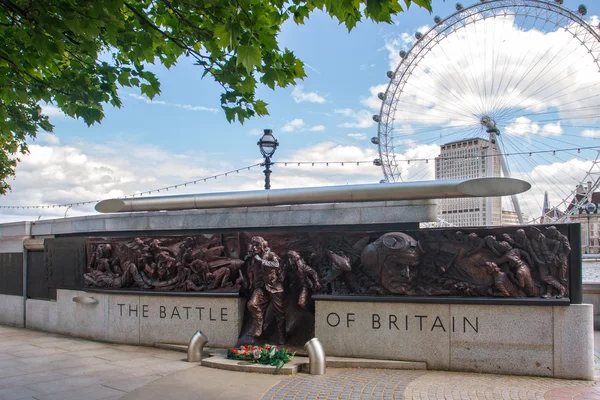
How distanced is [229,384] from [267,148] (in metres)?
8.18

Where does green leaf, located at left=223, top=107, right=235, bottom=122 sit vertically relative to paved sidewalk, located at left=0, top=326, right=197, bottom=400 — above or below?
above

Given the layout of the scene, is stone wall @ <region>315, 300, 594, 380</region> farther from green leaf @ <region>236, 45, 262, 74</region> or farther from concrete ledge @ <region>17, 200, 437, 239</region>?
green leaf @ <region>236, 45, 262, 74</region>

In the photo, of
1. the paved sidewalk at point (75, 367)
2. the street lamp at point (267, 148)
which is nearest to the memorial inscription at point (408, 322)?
the paved sidewalk at point (75, 367)

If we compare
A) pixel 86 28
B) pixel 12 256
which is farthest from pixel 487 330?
pixel 12 256

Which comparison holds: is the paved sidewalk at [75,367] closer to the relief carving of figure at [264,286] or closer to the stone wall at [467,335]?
the relief carving of figure at [264,286]

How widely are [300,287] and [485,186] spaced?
4.34 metres

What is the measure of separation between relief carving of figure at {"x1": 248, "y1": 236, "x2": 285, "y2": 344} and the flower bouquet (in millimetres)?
661

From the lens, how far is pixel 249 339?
10.6m

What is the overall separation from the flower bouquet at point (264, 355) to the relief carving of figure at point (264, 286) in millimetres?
661

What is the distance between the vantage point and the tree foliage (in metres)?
5.93

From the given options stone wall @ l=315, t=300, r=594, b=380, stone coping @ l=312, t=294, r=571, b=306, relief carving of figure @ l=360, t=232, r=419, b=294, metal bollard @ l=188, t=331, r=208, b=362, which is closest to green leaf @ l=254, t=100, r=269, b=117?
relief carving of figure @ l=360, t=232, r=419, b=294

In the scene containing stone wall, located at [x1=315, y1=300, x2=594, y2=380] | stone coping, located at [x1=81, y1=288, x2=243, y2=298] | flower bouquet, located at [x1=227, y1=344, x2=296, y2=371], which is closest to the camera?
stone wall, located at [x1=315, y1=300, x2=594, y2=380]

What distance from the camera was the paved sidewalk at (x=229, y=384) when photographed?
7828 millimetres

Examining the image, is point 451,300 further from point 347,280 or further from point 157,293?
point 157,293
